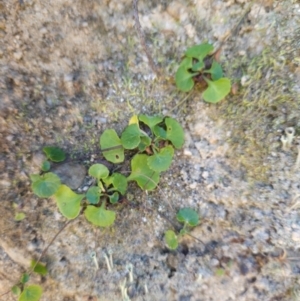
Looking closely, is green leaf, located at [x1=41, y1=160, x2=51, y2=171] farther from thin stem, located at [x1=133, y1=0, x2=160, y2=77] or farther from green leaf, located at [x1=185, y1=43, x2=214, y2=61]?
green leaf, located at [x1=185, y1=43, x2=214, y2=61]

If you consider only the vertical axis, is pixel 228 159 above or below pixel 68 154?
below

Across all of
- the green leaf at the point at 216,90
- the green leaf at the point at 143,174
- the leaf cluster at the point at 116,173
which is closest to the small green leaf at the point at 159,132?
the leaf cluster at the point at 116,173

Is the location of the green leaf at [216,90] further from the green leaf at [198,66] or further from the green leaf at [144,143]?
the green leaf at [144,143]

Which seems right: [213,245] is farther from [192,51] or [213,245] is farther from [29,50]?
[29,50]

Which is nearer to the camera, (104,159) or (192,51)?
(192,51)

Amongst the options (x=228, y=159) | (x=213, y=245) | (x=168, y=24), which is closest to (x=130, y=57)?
(x=168, y=24)

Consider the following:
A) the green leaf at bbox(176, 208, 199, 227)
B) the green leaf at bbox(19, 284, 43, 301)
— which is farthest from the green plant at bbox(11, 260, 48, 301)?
the green leaf at bbox(176, 208, 199, 227)

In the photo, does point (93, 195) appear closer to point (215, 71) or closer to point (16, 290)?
point (16, 290)
